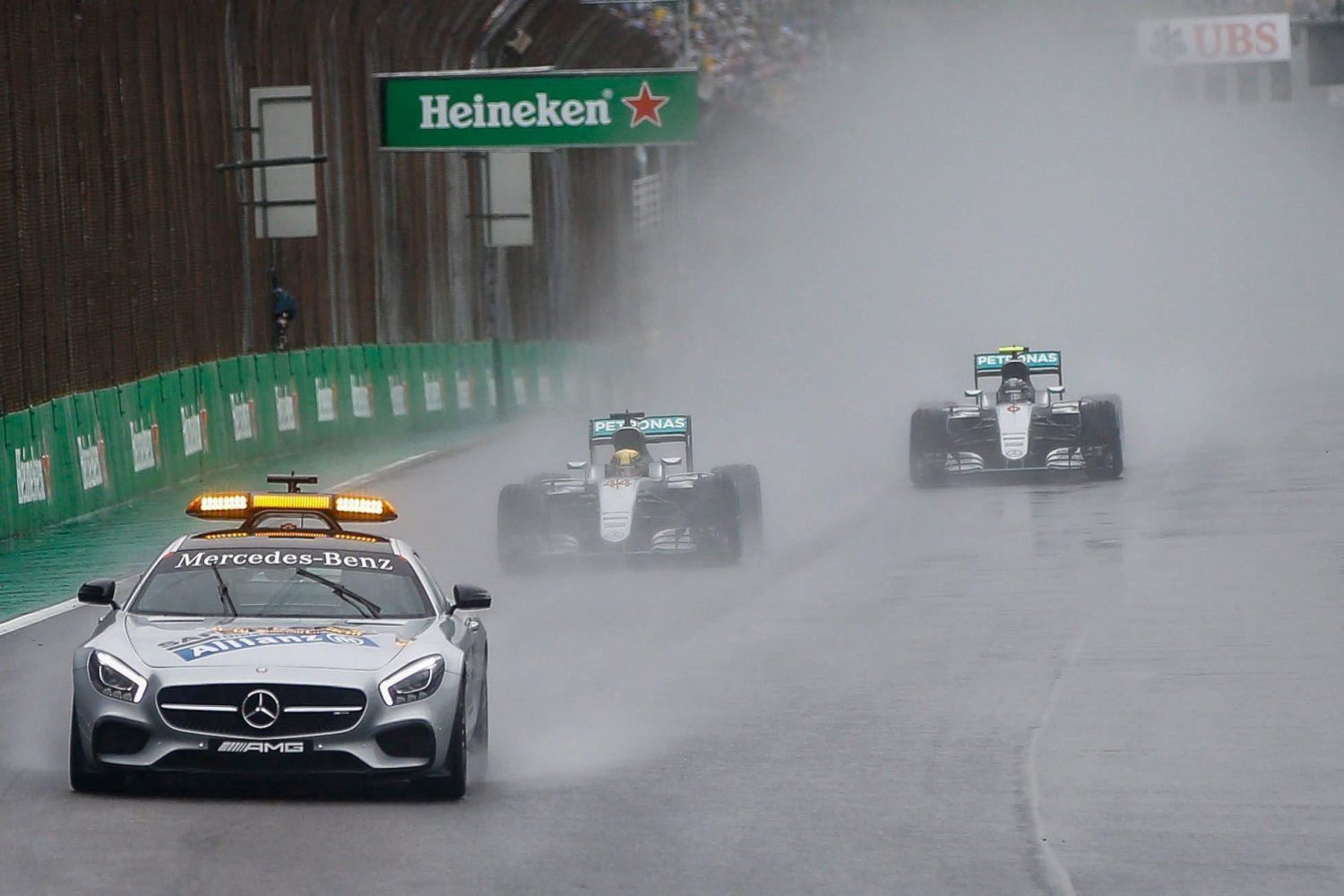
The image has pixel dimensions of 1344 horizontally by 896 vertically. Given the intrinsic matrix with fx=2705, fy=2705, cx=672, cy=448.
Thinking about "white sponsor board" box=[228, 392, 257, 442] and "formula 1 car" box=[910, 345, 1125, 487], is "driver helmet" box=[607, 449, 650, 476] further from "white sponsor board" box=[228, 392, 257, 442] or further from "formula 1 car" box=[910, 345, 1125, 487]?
"white sponsor board" box=[228, 392, 257, 442]

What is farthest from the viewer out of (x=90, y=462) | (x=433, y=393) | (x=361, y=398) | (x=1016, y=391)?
(x=433, y=393)

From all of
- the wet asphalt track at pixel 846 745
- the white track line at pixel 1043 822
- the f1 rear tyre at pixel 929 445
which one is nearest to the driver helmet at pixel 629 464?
the wet asphalt track at pixel 846 745

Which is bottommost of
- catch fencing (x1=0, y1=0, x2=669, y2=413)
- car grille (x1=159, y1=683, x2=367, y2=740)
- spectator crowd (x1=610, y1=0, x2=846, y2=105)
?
car grille (x1=159, y1=683, x2=367, y2=740)

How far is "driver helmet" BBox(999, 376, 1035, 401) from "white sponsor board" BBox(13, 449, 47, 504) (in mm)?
9817

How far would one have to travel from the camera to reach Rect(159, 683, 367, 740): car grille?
9883mm

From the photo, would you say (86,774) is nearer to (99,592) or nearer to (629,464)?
(99,592)

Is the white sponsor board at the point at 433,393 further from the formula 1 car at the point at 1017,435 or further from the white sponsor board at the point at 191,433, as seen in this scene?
the formula 1 car at the point at 1017,435

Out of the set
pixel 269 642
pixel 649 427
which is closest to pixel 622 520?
pixel 649 427

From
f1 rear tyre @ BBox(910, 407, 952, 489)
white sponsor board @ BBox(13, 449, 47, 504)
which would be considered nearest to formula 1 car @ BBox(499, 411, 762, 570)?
white sponsor board @ BBox(13, 449, 47, 504)

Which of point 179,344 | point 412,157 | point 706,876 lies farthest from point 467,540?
point 412,157

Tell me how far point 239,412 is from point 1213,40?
34748 mm

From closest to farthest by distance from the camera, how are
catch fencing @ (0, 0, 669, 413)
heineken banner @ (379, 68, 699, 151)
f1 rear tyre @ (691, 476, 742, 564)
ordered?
1. f1 rear tyre @ (691, 476, 742, 564)
2. catch fencing @ (0, 0, 669, 413)
3. heineken banner @ (379, 68, 699, 151)

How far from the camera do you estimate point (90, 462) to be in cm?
2448

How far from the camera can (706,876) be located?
8.93 m
